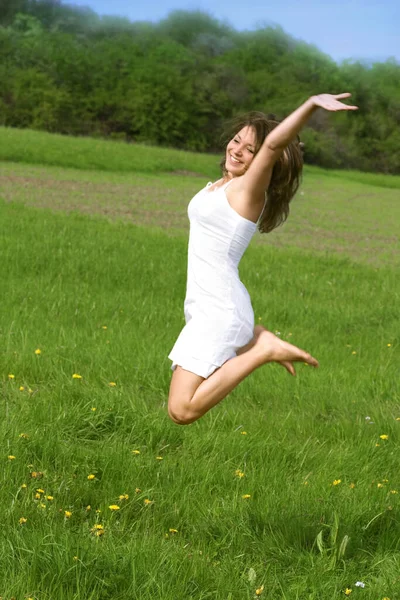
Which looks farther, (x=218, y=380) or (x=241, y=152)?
(x=241, y=152)

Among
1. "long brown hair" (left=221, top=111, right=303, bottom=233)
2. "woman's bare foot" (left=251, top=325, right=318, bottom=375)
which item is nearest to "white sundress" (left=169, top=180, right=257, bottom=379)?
"woman's bare foot" (left=251, top=325, right=318, bottom=375)

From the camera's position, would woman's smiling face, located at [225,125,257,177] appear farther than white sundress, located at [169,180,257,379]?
Yes

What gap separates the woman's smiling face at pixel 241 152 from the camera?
4191mm

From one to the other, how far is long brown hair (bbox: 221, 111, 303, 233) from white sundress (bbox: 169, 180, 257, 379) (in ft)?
0.94

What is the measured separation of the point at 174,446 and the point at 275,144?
2.22m

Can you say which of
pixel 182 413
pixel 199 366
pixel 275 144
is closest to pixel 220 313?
pixel 199 366

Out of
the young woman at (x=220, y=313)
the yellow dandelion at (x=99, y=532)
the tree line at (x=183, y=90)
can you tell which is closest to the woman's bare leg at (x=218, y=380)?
the young woman at (x=220, y=313)

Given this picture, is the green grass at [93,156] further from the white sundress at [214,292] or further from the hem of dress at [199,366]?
the hem of dress at [199,366]

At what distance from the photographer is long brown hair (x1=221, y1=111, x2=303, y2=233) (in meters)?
4.21

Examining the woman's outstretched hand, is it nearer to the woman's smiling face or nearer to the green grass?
the woman's smiling face

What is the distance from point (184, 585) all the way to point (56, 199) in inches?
679

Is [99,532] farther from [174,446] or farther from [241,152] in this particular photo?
[241,152]

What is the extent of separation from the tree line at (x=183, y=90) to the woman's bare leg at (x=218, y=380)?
43929 mm

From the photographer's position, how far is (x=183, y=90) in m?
63.4
